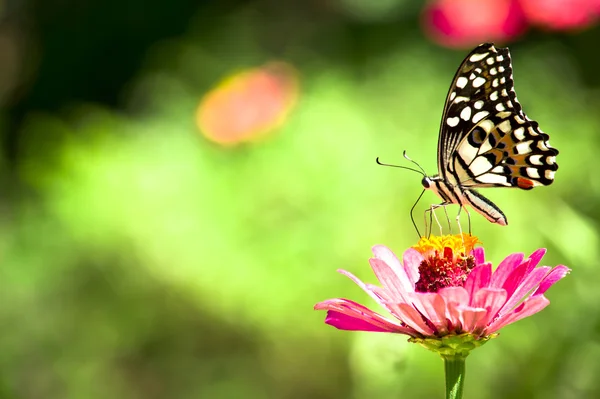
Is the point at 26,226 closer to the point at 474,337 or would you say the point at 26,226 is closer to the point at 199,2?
the point at 199,2

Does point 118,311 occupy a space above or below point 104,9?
below

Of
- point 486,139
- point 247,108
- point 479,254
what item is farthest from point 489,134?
point 247,108

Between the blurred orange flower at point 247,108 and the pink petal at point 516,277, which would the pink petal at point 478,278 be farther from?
the blurred orange flower at point 247,108

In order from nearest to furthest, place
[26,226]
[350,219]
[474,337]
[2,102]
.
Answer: [474,337] → [350,219] → [26,226] → [2,102]

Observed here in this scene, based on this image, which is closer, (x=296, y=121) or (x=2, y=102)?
(x=296, y=121)

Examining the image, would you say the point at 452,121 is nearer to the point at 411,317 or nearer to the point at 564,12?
the point at 411,317

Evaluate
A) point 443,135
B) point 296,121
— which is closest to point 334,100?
point 296,121

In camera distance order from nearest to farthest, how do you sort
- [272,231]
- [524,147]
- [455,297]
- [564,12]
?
[455,297] → [524,147] → [564,12] → [272,231]

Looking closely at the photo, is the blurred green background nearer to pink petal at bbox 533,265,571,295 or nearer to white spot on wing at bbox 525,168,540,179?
white spot on wing at bbox 525,168,540,179

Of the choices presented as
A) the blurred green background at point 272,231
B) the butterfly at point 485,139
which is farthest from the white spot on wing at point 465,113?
the blurred green background at point 272,231
